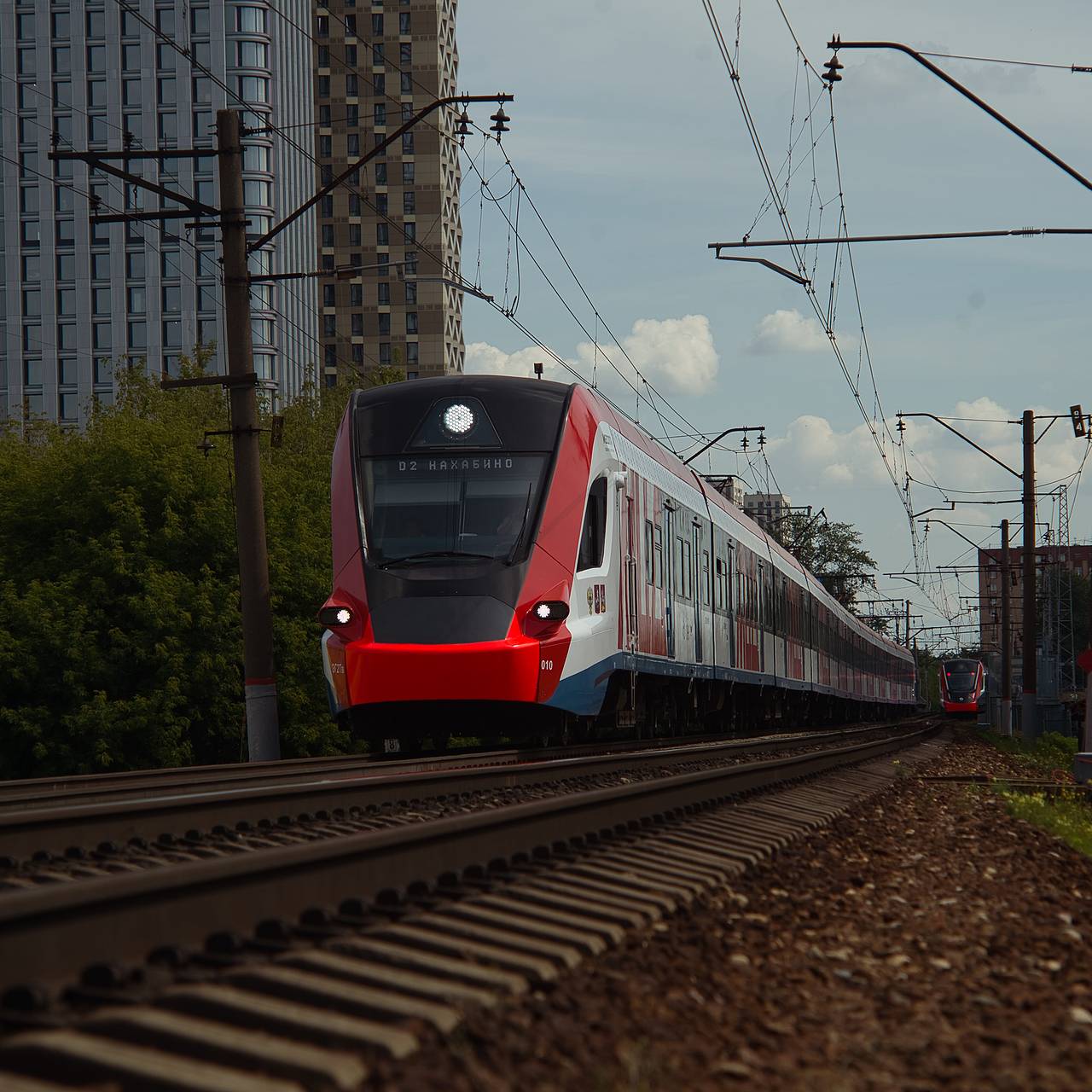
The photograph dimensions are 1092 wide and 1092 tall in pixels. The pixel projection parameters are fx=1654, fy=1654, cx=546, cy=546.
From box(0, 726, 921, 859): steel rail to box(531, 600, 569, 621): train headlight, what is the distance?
4.66 ft


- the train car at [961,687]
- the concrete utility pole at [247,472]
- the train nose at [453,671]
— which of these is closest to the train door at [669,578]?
the concrete utility pole at [247,472]

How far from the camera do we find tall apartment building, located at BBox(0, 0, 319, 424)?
341 ft

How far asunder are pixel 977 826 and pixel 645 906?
5084mm

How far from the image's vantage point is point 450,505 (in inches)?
564

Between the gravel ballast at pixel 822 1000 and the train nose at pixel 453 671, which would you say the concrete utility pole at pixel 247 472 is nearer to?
the train nose at pixel 453 671

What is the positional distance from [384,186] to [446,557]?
373 ft

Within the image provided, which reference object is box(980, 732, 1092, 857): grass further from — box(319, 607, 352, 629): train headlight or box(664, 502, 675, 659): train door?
box(319, 607, 352, 629): train headlight

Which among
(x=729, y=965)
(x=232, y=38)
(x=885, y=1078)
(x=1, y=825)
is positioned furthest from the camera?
(x=232, y=38)

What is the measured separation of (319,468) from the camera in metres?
34.1

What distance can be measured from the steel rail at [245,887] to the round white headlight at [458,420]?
23.8ft

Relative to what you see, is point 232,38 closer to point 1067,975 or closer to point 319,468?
point 319,468

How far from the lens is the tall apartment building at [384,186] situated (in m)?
122

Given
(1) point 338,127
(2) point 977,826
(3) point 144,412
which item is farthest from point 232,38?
(2) point 977,826

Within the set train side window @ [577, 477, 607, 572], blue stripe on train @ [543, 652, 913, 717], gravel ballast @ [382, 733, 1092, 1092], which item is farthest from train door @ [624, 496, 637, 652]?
gravel ballast @ [382, 733, 1092, 1092]
